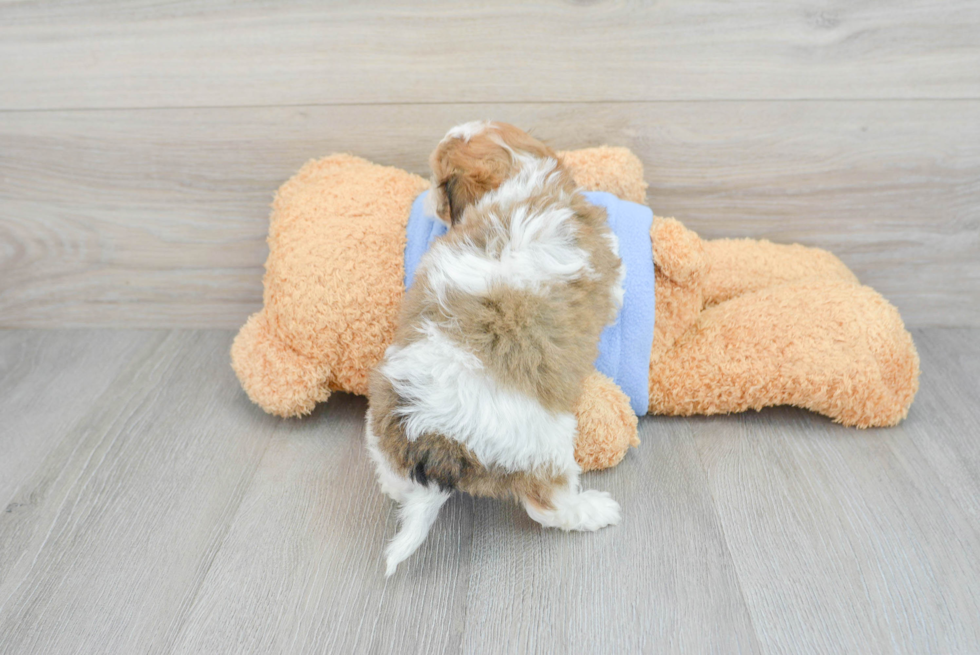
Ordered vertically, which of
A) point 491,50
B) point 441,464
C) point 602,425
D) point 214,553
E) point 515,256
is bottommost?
point 214,553

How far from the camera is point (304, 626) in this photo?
0.97m

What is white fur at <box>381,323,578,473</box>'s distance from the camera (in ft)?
3.02

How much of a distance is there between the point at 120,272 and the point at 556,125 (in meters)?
1.12

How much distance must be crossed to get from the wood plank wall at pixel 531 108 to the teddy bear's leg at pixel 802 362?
0.28 m

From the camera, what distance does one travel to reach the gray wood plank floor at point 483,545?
0.95 metres

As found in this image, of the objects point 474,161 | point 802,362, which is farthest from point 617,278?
point 802,362

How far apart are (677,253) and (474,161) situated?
16.2 inches

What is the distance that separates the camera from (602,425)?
117 cm

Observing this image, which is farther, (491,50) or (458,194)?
(491,50)

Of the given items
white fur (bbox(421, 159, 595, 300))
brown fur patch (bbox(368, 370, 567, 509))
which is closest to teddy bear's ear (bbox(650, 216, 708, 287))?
white fur (bbox(421, 159, 595, 300))

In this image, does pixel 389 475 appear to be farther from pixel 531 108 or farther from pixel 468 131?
pixel 531 108

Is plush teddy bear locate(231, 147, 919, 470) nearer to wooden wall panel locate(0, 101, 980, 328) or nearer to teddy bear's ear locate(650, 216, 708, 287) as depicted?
teddy bear's ear locate(650, 216, 708, 287)

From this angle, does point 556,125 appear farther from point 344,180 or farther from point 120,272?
point 120,272

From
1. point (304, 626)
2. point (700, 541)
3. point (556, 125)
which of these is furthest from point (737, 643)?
point (556, 125)
